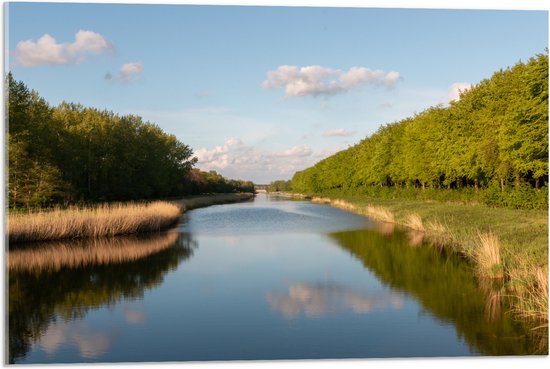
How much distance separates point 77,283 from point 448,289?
489 inches

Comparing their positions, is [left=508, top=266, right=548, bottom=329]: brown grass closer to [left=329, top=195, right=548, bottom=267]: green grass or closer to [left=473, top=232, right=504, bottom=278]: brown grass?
[left=329, top=195, right=548, bottom=267]: green grass

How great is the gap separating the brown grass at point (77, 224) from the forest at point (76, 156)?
6.01m

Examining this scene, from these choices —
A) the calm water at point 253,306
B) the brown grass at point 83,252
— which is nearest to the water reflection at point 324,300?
the calm water at point 253,306

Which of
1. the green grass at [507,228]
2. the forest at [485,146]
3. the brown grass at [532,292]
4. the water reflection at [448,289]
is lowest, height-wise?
the water reflection at [448,289]

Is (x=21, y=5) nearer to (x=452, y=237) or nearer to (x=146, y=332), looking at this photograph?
(x=146, y=332)

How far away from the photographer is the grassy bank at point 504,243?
478 inches

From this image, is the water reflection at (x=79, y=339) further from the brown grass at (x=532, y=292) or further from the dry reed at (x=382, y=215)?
the dry reed at (x=382, y=215)

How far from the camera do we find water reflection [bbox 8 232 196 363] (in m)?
11.3

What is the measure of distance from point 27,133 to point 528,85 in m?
31.1

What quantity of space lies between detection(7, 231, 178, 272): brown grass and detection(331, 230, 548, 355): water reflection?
10145 mm

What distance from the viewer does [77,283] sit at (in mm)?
16984

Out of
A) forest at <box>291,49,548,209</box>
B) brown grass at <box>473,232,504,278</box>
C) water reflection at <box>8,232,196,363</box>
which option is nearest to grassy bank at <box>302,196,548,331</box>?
brown grass at <box>473,232,504,278</box>

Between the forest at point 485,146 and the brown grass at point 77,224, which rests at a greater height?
the forest at point 485,146

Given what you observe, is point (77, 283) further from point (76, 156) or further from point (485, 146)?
point (76, 156)
